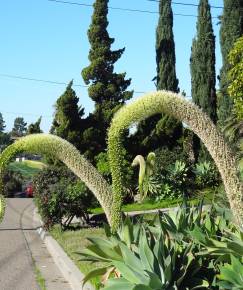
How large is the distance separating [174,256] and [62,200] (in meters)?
11.1

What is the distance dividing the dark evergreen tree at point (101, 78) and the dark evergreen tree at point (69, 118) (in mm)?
621

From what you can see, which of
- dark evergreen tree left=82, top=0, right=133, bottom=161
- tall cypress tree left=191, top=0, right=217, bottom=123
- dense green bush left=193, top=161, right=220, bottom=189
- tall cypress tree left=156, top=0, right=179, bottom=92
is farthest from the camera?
tall cypress tree left=156, top=0, right=179, bottom=92

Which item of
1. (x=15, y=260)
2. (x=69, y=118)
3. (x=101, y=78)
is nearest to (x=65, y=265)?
(x=15, y=260)

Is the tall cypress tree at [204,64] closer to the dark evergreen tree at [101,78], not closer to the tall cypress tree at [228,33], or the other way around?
the tall cypress tree at [228,33]

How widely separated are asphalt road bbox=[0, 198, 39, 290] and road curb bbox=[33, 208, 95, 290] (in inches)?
20.7

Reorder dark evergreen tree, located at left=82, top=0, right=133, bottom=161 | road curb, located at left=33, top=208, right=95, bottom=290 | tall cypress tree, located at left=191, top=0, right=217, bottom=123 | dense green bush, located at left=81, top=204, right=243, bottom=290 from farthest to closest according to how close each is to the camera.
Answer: tall cypress tree, located at left=191, top=0, right=217, bottom=123, dark evergreen tree, located at left=82, top=0, right=133, bottom=161, road curb, located at left=33, top=208, right=95, bottom=290, dense green bush, located at left=81, top=204, right=243, bottom=290

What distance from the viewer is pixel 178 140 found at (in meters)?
28.0

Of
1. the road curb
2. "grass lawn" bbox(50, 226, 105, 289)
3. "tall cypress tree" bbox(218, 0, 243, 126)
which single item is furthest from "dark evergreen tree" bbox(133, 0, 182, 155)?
the road curb

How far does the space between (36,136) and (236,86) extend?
45.9 ft

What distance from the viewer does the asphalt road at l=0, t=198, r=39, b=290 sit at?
9149mm

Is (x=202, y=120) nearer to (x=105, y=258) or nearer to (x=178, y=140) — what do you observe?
(x=105, y=258)

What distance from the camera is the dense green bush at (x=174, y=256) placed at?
4.30 metres

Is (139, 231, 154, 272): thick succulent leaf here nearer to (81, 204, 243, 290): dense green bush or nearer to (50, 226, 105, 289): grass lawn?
(81, 204, 243, 290): dense green bush

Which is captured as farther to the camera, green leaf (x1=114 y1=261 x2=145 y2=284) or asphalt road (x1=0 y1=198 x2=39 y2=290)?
asphalt road (x1=0 y1=198 x2=39 y2=290)
